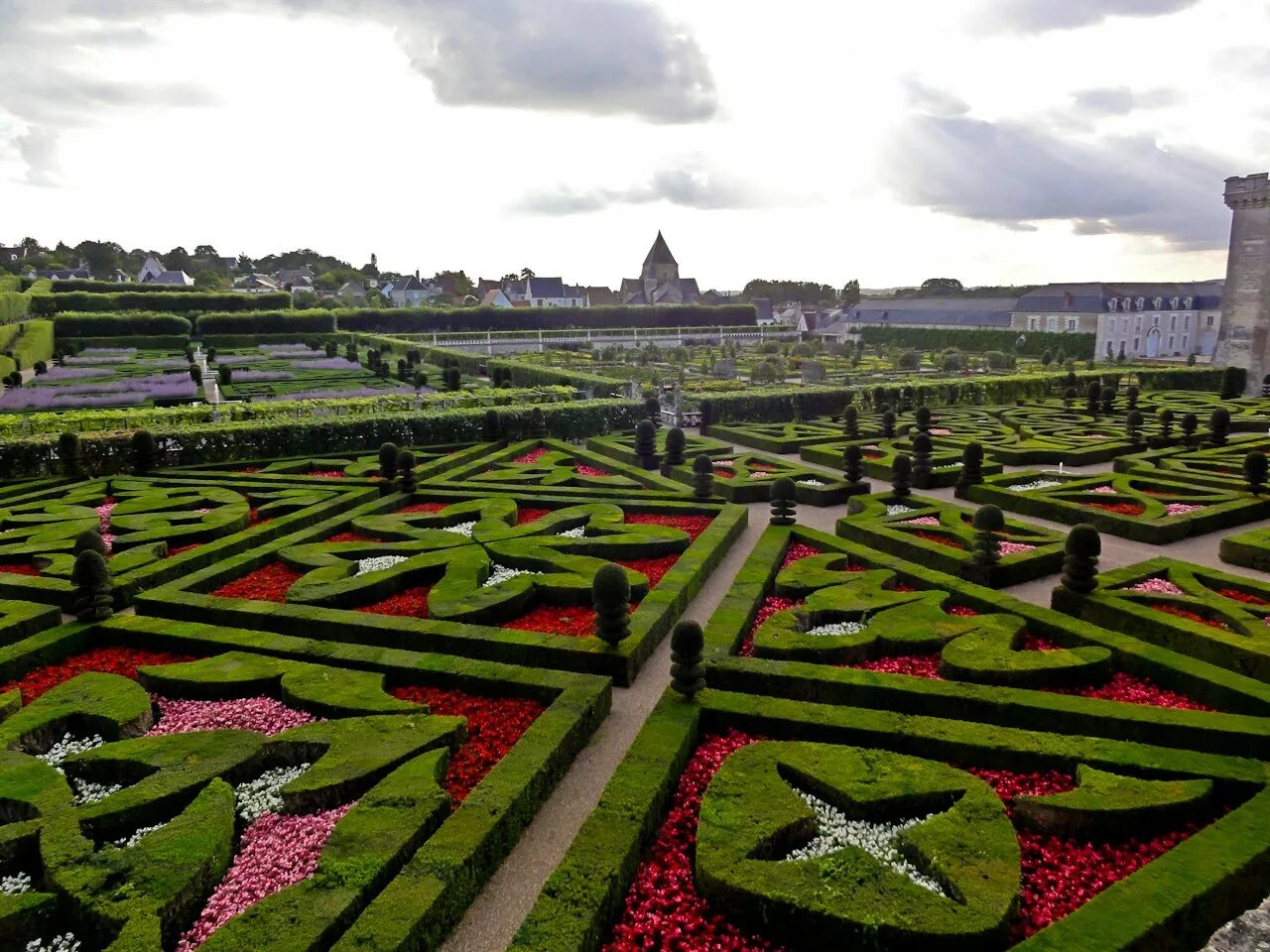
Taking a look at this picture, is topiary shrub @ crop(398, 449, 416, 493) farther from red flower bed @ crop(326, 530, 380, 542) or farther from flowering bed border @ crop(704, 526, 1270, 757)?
flowering bed border @ crop(704, 526, 1270, 757)

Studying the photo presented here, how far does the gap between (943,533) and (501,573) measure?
7.14m

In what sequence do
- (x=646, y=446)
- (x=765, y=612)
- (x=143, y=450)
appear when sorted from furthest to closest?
(x=646, y=446) → (x=143, y=450) → (x=765, y=612)

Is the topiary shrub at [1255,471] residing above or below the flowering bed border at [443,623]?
above

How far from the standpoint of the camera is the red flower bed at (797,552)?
39.5ft

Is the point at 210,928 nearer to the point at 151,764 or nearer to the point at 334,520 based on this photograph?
the point at 151,764

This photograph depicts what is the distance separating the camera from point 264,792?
6.66 meters

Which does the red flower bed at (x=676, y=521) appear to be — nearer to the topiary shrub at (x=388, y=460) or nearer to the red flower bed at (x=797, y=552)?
the red flower bed at (x=797, y=552)

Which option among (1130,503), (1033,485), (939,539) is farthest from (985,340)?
(939,539)

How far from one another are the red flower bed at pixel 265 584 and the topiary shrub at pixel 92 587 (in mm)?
1274

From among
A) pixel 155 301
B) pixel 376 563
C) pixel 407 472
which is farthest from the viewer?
pixel 155 301

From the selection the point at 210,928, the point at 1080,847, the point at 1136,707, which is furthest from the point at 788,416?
the point at 210,928

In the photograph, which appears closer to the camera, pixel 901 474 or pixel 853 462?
pixel 901 474

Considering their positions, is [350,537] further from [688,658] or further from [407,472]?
[688,658]

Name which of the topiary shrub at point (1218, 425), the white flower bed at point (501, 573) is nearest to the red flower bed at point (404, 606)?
the white flower bed at point (501, 573)
